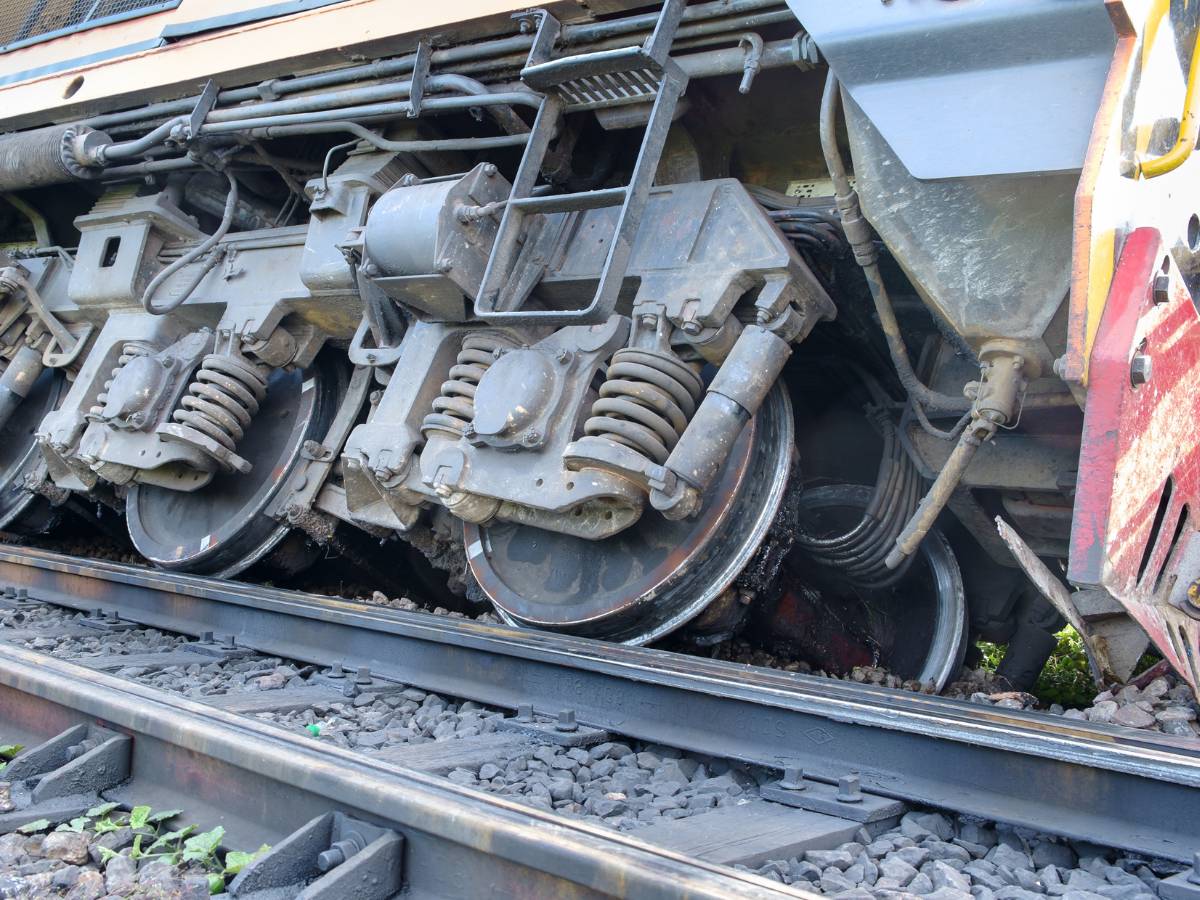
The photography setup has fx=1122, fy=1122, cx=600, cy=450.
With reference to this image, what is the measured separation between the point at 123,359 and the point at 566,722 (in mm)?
3344

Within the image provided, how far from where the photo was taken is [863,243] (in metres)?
3.09

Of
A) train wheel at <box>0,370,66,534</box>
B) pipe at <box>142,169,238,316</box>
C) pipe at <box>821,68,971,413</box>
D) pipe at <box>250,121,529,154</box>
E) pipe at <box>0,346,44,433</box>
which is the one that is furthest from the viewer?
train wheel at <box>0,370,66,534</box>

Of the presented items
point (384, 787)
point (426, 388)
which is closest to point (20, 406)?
point (426, 388)

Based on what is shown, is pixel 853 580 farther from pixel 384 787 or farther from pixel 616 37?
pixel 384 787

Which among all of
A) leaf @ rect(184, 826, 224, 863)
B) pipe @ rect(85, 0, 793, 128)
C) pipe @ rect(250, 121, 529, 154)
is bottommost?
leaf @ rect(184, 826, 224, 863)

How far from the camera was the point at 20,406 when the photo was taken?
634 cm

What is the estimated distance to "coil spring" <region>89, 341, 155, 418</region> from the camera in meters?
4.83

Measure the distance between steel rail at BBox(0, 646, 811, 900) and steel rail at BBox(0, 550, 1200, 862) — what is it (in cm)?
65

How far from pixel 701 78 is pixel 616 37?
12.6 inches

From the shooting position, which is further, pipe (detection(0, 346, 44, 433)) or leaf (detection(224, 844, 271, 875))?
pipe (detection(0, 346, 44, 433))

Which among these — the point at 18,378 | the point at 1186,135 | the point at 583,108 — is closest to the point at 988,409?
the point at 1186,135

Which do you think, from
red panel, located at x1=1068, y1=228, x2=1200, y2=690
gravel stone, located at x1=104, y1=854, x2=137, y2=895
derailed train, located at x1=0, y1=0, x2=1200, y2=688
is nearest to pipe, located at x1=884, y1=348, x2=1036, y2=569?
derailed train, located at x1=0, y1=0, x2=1200, y2=688

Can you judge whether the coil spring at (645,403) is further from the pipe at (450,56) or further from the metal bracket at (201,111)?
the metal bracket at (201,111)

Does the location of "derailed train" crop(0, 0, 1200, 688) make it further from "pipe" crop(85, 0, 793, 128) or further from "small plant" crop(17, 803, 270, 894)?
"small plant" crop(17, 803, 270, 894)
